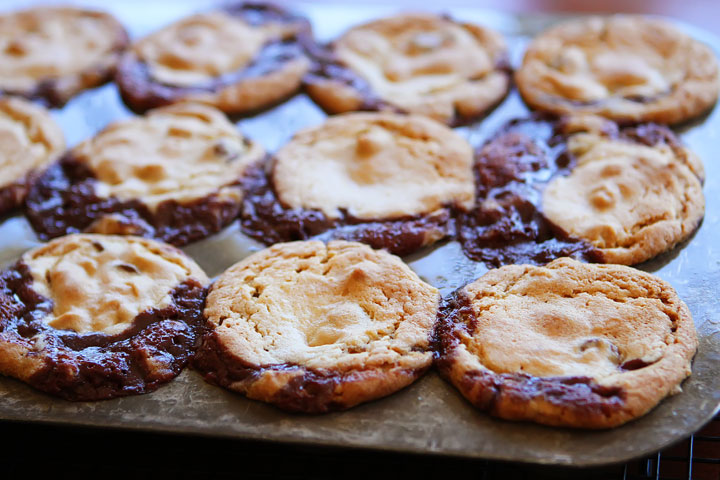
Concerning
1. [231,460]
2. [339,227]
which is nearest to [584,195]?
[339,227]

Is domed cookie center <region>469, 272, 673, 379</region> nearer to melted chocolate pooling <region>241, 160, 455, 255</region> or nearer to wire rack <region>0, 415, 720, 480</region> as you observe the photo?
wire rack <region>0, 415, 720, 480</region>

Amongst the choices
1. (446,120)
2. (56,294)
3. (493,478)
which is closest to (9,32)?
(56,294)

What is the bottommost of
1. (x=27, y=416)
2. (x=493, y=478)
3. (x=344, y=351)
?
(x=493, y=478)

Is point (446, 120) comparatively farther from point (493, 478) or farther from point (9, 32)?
point (9, 32)

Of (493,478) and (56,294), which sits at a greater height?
(56,294)

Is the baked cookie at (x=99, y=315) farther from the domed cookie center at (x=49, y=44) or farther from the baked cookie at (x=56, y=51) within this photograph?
the domed cookie center at (x=49, y=44)

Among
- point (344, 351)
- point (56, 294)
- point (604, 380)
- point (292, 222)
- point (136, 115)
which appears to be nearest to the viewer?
point (604, 380)

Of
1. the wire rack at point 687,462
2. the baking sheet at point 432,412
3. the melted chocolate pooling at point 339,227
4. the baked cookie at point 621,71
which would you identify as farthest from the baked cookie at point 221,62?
the wire rack at point 687,462
